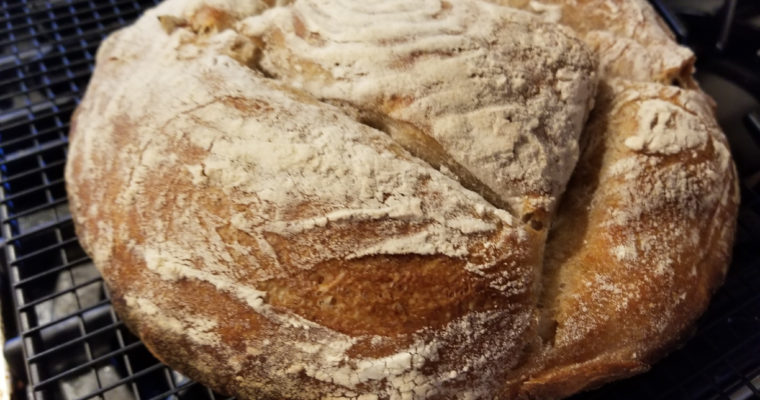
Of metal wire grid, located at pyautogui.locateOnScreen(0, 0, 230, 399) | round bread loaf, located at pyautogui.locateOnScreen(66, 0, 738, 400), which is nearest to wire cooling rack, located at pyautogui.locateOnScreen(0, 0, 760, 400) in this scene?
metal wire grid, located at pyautogui.locateOnScreen(0, 0, 230, 399)

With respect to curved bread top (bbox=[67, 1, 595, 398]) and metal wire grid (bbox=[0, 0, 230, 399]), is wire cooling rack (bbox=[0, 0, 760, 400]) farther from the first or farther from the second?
curved bread top (bbox=[67, 1, 595, 398])

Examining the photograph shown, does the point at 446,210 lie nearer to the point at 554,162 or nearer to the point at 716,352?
the point at 554,162

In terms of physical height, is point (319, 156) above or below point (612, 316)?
above

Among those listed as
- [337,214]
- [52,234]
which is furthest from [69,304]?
[337,214]

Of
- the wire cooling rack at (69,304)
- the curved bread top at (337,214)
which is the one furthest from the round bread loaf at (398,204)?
the wire cooling rack at (69,304)

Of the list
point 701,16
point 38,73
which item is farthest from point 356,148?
point 701,16
